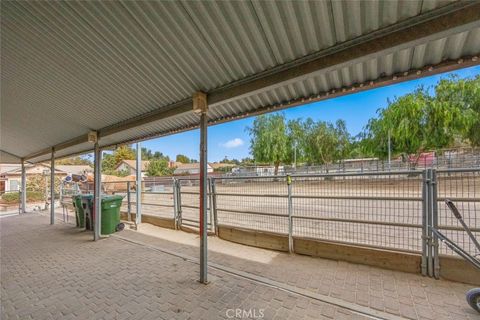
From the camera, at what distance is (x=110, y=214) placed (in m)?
5.68

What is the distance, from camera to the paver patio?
2.38 meters

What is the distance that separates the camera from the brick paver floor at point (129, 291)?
2402 mm

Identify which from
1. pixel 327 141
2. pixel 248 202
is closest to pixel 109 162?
pixel 327 141

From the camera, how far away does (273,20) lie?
1.68 meters

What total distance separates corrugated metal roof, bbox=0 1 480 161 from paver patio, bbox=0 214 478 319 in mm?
2255

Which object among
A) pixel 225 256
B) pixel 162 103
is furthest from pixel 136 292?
pixel 162 103

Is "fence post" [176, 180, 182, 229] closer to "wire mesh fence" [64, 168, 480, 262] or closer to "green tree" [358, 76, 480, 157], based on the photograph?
"wire mesh fence" [64, 168, 480, 262]

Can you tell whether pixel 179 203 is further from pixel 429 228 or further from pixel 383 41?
pixel 383 41

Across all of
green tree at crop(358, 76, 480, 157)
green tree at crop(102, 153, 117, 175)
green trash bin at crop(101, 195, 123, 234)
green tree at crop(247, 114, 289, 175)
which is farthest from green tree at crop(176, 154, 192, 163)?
green trash bin at crop(101, 195, 123, 234)

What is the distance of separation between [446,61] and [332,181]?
228 centimetres

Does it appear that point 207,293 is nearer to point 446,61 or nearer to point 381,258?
point 381,258

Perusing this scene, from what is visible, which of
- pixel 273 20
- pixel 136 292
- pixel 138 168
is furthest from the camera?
pixel 138 168

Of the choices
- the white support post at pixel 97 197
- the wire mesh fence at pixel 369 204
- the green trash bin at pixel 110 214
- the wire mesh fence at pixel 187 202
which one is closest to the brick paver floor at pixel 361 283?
the wire mesh fence at pixel 369 204

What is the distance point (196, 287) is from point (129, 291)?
0.81 metres
